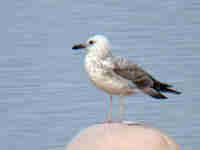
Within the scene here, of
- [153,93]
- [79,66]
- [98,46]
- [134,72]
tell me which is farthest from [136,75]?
[79,66]

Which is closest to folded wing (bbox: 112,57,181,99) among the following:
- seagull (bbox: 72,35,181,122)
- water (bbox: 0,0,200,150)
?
seagull (bbox: 72,35,181,122)

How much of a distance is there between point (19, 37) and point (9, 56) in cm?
65

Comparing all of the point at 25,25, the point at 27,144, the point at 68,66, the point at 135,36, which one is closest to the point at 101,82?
the point at 27,144

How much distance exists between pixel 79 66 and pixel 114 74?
3803 millimetres

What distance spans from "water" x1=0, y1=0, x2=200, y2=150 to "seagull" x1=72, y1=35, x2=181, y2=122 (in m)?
1.99

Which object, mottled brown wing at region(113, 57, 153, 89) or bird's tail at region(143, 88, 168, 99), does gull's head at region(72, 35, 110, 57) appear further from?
bird's tail at region(143, 88, 168, 99)

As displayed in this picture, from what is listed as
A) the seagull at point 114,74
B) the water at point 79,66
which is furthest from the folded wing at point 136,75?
the water at point 79,66

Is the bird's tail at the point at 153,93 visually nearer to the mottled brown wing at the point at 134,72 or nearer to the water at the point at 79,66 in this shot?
the mottled brown wing at the point at 134,72

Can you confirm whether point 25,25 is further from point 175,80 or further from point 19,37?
point 175,80

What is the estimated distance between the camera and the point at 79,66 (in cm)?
796

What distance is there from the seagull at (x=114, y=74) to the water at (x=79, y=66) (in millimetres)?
1991

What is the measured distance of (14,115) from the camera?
22.2 ft

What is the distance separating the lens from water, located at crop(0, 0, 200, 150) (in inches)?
256

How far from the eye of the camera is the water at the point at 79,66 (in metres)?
6.49
